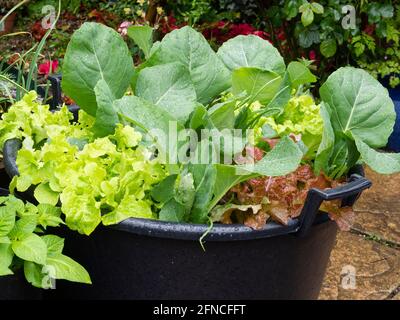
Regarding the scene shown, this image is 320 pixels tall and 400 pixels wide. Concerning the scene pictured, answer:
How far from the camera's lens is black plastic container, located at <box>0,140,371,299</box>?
1.33 metres

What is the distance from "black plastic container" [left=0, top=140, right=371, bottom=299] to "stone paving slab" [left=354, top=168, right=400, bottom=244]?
116 centimetres

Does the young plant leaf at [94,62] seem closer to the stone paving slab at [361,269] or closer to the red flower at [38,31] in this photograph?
the stone paving slab at [361,269]

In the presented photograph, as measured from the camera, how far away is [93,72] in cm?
155

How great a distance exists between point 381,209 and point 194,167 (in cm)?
161

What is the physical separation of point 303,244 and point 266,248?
0.33 ft

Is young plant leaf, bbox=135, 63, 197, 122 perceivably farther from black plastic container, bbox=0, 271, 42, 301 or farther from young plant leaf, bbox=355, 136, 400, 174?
black plastic container, bbox=0, 271, 42, 301

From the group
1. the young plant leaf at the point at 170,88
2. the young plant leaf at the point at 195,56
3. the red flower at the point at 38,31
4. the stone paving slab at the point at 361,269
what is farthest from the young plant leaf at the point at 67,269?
the red flower at the point at 38,31

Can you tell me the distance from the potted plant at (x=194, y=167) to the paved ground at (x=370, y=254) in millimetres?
669

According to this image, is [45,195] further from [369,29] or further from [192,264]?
[369,29]

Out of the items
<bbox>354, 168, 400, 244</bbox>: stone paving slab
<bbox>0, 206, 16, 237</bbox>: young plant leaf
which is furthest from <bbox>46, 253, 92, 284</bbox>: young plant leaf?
<bbox>354, 168, 400, 244</bbox>: stone paving slab

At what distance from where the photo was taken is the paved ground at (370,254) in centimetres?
225

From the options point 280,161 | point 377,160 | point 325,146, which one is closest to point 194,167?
point 280,161

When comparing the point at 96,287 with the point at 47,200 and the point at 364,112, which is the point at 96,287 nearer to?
the point at 47,200

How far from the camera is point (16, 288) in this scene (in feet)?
4.78
